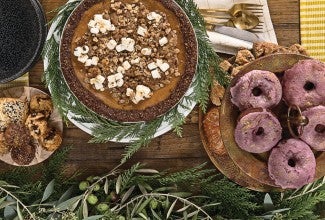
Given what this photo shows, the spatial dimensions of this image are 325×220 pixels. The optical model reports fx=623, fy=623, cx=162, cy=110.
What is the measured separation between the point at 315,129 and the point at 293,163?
78 millimetres

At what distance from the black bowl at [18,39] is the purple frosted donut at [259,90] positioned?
43 centimetres

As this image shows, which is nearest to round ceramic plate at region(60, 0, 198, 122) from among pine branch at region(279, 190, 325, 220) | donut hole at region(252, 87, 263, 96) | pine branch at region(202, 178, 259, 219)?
donut hole at region(252, 87, 263, 96)

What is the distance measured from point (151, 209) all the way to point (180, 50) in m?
0.34

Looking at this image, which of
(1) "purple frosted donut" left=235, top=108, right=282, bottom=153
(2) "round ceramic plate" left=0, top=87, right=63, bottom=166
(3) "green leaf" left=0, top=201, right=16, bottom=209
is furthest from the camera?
(2) "round ceramic plate" left=0, top=87, right=63, bottom=166

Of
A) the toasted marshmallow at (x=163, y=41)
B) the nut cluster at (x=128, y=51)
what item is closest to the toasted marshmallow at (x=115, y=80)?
the nut cluster at (x=128, y=51)

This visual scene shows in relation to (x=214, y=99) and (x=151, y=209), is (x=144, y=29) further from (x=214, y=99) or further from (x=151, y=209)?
(x=151, y=209)

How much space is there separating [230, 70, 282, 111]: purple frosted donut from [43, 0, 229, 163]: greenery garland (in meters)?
0.11

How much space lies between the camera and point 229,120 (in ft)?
4.03

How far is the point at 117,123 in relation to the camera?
1.31 metres

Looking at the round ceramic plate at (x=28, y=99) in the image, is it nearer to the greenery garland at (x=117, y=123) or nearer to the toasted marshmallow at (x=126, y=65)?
the greenery garland at (x=117, y=123)

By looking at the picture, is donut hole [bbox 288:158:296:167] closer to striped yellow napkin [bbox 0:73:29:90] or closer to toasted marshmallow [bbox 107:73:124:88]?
toasted marshmallow [bbox 107:73:124:88]

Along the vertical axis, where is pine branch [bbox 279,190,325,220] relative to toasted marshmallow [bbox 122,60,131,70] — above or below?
below

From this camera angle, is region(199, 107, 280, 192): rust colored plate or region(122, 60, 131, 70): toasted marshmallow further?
region(199, 107, 280, 192): rust colored plate

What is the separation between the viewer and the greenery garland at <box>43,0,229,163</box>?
50.8 inches
